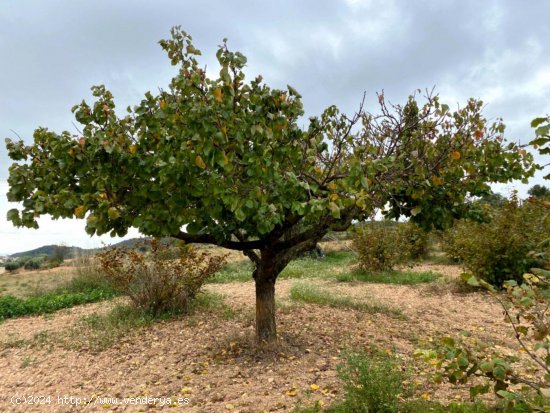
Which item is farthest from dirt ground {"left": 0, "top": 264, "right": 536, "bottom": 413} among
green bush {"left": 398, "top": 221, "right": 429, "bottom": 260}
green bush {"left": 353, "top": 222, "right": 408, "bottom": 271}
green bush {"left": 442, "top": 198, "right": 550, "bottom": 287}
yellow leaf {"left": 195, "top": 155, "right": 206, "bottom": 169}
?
green bush {"left": 398, "top": 221, "right": 429, "bottom": 260}

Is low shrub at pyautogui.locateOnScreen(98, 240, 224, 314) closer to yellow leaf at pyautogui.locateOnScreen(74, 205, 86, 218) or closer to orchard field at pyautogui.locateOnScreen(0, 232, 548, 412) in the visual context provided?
orchard field at pyautogui.locateOnScreen(0, 232, 548, 412)

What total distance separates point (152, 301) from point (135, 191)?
13.4 ft

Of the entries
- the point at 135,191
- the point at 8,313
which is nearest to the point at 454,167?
the point at 135,191

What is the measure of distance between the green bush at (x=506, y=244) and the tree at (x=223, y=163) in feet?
15.3

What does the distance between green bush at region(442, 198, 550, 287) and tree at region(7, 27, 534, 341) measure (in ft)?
15.3

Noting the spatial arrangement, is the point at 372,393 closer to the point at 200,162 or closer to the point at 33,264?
the point at 200,162

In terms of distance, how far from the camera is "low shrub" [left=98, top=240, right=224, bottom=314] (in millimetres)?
7207

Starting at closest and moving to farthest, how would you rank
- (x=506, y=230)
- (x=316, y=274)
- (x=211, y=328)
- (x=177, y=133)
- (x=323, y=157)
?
(x=177, y=133) → (x=323, y=157) → (x=211, y=328) → (x=506, y=230) → (x=316, y=274)

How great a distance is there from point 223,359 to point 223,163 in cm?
280

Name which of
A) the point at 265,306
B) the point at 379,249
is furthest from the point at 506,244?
the point at 265,306

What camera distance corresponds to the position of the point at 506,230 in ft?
28.9

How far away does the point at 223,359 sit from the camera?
15.9ft

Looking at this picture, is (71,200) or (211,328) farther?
(211,328)

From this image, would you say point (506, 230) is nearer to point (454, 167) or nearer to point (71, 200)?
point (454, 167)
